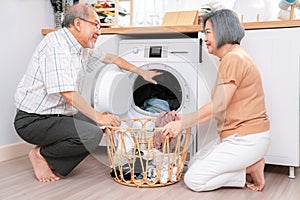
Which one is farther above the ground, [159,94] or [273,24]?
[273,24]

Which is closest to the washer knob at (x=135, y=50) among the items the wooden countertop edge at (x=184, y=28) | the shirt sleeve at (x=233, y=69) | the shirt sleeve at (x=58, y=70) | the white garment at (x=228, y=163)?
the wooden countertop edge at (x=184, y=28)

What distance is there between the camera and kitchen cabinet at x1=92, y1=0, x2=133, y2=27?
8.45 feet

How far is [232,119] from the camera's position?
6.07 ft

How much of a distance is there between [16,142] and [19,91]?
0.62m

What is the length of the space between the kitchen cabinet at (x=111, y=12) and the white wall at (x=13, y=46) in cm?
43

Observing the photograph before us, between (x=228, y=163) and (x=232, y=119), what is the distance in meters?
0.21

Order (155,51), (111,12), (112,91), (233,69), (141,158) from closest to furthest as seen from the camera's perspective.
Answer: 1. (233,69)
2. (141,158)
3. (112,91)
4. (155,51)
5. (111,12)

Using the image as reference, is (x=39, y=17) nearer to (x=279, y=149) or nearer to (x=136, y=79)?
(x=136, y=79)

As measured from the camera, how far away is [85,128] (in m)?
1.98

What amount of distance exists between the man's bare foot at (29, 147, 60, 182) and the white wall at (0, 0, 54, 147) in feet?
1.75

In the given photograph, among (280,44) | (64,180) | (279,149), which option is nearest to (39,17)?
(64,180)

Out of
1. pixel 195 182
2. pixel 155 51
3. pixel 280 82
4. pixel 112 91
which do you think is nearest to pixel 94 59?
pixel 112 91

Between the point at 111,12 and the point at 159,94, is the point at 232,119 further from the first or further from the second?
the point at 111,12

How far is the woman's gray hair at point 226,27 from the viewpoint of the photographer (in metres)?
1.83
